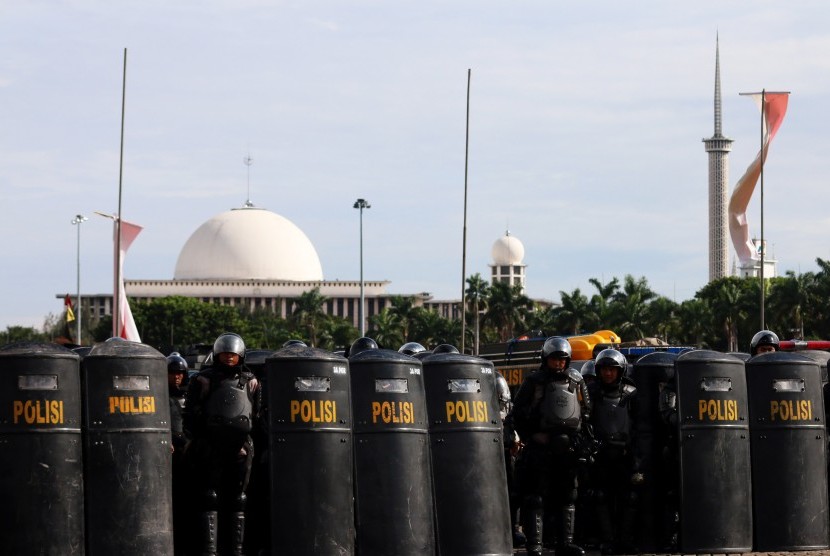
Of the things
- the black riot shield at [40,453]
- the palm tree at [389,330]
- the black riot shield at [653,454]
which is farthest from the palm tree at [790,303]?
the black riot shield at [40,453]

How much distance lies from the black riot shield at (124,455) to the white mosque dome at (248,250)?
6912 inches

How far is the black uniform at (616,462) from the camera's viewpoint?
15750 mm

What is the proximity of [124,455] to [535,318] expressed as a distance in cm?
8409

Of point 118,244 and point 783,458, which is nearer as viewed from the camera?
point 783,458

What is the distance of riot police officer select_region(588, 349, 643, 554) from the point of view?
15742 millimetres

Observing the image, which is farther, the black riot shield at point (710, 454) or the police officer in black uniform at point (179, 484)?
the black riot shield at point (710, 454)

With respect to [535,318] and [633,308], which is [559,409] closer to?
[633,308]

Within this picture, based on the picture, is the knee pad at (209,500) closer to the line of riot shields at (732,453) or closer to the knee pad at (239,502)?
the knee pad at (239,502)

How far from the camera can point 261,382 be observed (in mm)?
15336

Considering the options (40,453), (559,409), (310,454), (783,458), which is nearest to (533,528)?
(559,409)

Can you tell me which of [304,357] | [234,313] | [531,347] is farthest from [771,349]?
[234,313]

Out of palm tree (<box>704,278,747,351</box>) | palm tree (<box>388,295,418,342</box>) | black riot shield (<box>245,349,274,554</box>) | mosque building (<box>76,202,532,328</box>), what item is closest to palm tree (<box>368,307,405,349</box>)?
palm tree (<box>388,295,418,342</box>)

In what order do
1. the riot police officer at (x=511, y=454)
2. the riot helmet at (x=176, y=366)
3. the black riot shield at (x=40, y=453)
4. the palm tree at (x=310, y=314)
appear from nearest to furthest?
the black riot shield at (x=40, y=453) < the riot helmet at (x=176, y=366) < the riot police officer at (x=511, y=454) < the palm tree at (x=310, y=314)

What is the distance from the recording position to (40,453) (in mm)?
12539
